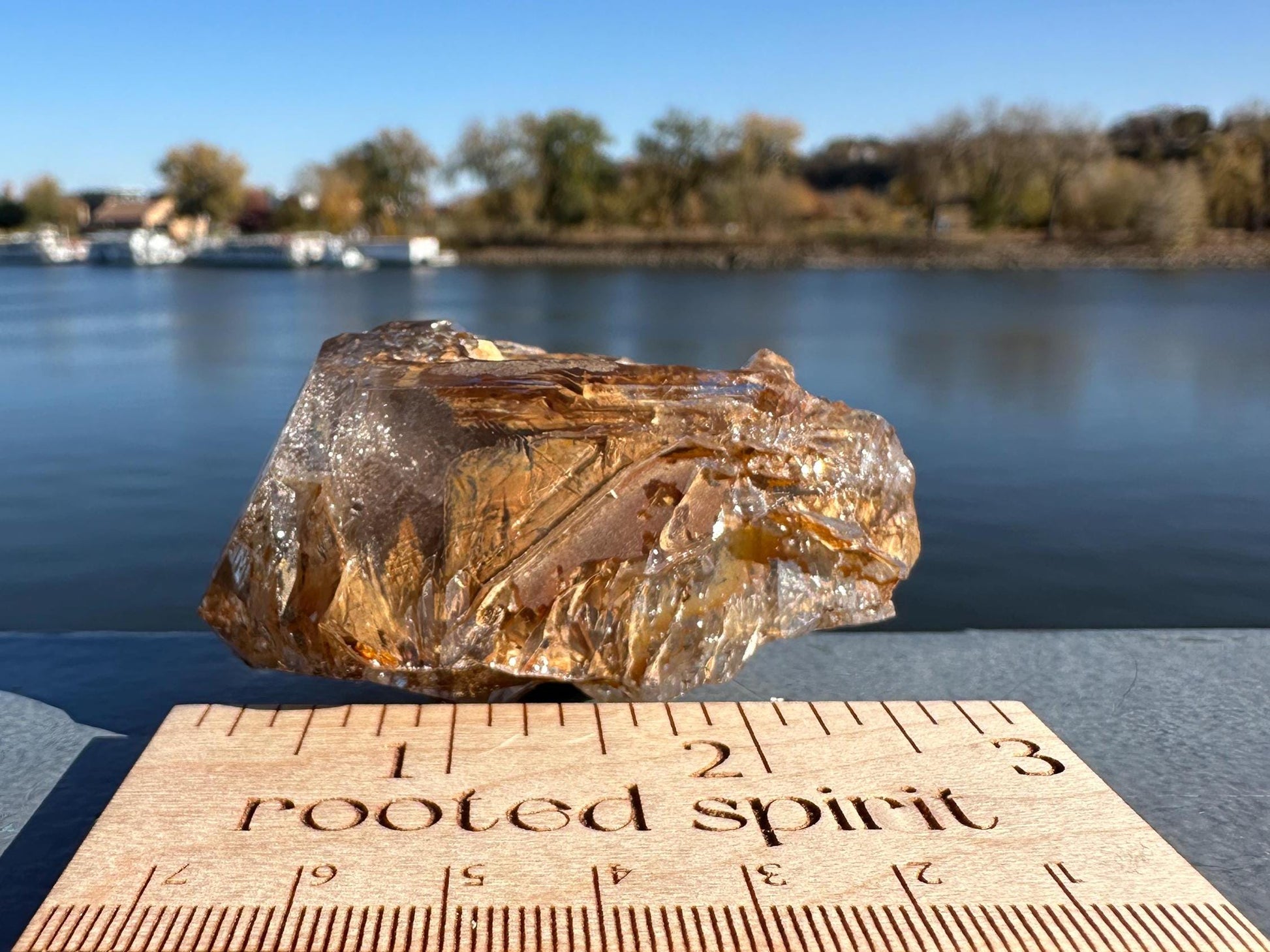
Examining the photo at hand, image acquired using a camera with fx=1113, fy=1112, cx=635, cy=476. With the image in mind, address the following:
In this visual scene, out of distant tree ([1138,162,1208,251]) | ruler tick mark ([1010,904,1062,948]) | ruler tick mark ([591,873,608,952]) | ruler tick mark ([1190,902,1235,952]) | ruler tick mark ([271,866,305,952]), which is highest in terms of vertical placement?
distant tree ([1138,162,1208,251])

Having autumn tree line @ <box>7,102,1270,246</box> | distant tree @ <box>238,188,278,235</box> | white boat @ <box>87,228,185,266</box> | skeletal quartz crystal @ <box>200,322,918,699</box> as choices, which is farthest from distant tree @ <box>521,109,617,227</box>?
skeletal quartz crystal @ <box>200,322,918,699</box>

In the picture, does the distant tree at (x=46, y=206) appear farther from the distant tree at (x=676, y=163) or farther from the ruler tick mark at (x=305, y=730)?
the ruler tick mark at (x=305, y=730)

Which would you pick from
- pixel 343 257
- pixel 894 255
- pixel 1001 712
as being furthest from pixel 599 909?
pixel 343 257

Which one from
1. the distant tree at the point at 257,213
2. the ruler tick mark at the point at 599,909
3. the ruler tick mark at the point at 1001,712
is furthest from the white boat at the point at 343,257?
the ruler tick mark at the point at 599,909

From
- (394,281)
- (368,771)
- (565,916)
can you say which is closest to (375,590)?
(368,771)

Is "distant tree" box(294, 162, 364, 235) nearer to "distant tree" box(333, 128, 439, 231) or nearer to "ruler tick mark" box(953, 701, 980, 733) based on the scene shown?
"distant tree" box(333, 128, 439, 231)

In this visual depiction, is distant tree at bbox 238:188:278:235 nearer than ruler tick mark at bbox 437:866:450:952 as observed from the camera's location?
No

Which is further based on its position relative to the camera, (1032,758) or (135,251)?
(135,251)

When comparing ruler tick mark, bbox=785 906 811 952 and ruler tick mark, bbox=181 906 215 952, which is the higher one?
ruler tick mark, bbox=181 906 215 952

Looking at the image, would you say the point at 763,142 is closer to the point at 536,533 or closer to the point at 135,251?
the point at 135,251
